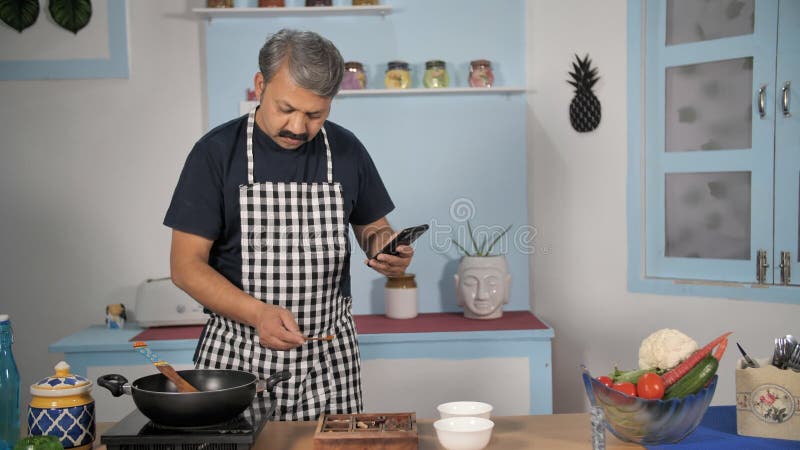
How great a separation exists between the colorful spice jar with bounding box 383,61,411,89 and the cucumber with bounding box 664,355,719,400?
2177 mm

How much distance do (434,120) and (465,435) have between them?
7.41 ft

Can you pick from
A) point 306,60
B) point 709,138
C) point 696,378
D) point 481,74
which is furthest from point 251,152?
point 709,138

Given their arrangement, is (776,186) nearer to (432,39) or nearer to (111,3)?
(432,39)

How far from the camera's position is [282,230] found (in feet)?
7.22

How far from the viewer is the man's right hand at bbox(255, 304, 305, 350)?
1878 mm

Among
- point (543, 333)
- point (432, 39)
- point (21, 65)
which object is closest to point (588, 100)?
point (432, 39)

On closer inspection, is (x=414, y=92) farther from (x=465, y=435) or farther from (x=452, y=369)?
(x=465, y=435)

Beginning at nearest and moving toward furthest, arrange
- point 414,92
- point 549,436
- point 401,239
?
point 549,436 → point 401,239 → point 414,92

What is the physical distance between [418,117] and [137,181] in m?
1.33

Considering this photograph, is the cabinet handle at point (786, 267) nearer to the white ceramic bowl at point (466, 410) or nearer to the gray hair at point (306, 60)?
the white ceramic bowl at point (466, 410)

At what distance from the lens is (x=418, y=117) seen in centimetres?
365

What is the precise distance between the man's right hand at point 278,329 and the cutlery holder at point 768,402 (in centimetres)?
101

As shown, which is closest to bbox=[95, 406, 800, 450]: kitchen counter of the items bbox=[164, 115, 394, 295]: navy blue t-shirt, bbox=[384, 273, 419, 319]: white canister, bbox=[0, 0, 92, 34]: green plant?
bbox=[164, 115, 394, 295]: navy blue t-shirt

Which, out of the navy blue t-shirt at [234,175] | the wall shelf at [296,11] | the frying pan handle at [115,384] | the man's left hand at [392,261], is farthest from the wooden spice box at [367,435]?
the wall shelf at [296,11]
